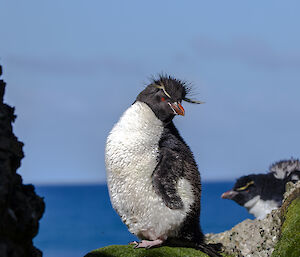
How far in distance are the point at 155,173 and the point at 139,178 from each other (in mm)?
232

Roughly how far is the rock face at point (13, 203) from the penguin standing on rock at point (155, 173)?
1792 mm

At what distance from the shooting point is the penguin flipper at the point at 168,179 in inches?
264

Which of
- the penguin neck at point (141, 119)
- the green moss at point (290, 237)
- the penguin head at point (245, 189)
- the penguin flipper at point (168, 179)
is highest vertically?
the penguin head at point (245, 189)

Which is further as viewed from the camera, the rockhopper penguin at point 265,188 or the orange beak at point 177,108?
the rockhopper penguin at point 265,188

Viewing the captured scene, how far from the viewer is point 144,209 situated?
22.2 feet

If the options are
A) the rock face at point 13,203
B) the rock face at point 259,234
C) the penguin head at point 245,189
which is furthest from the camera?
the penguin head at point 245,189

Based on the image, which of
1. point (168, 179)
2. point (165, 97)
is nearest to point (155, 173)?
point (168, 179)

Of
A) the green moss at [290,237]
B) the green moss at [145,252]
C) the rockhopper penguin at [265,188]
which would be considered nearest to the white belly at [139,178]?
the green moss at [145,252]

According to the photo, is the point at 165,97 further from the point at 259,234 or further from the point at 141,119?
the point at 259,234

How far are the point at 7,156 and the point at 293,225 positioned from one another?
4671 millimetres

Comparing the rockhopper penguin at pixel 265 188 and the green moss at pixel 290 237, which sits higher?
the rockhopper penguin at pixel 265 188

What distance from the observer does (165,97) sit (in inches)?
280

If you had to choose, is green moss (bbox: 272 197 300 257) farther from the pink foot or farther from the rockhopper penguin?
the rockhopper penguin

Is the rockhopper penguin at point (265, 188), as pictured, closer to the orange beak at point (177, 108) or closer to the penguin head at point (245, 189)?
the penguin head at point (245, 189)
